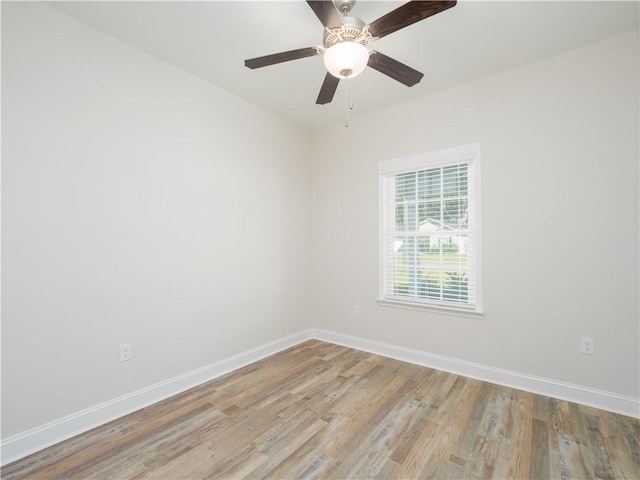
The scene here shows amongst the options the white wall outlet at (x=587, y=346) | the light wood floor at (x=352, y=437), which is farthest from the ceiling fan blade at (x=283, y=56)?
the white wall outlet at (x=587, y=346)

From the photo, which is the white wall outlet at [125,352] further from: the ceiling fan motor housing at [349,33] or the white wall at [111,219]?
the ceiling fan motor housing at [349,33]

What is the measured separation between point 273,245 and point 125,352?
1.78 metres

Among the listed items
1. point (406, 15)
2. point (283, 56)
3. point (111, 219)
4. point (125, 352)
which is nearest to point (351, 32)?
point (406, 15)

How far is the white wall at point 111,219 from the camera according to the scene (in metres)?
1.88

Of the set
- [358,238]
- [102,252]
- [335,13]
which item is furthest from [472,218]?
[102,252]

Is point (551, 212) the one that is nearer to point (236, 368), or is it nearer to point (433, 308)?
point (433, 308)

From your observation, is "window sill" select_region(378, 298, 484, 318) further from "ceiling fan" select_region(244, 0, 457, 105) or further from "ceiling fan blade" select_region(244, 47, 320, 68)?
"ceiling fan blade" select_region(244, 47, 320, 68)

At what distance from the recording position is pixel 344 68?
1728mm

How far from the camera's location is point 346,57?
1.68m

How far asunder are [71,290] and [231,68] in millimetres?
2148

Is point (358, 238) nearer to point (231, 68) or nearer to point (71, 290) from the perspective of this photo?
point (231, 68)

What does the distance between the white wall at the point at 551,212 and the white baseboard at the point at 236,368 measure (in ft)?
0.24

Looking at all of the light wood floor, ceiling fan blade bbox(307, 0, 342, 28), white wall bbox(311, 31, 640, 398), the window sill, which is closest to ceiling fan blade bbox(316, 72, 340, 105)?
ceiling fan blade bbox(307, 0, 342, 28)

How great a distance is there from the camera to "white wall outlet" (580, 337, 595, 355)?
238cm
